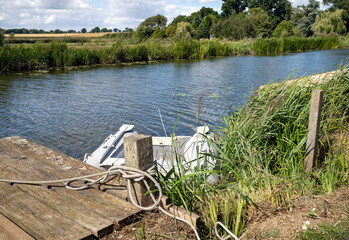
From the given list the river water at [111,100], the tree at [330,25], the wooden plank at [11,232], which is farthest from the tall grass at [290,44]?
the wooden plank at [11,232]

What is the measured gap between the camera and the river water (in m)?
6.56

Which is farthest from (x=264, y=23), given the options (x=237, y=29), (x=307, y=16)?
(x=307, y=16)

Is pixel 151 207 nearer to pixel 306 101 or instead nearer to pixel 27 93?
pixel 306 101

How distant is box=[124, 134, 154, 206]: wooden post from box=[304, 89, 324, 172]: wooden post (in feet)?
5.83

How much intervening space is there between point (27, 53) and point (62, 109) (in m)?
7.60

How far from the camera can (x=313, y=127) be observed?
9.89 ft

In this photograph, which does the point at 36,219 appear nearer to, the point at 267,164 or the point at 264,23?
the point at 267,164

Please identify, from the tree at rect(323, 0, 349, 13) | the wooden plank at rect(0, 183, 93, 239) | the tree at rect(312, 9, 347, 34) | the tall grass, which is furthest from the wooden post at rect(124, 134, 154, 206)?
the tree at rect(323, 0, 349, 13)

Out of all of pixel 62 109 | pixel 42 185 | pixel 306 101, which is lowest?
pixel 62 109

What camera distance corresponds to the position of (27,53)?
14445mm

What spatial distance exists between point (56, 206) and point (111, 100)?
742 centimetres

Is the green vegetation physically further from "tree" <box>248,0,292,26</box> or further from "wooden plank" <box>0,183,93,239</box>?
"tree" <box>248,0,292,26</box>

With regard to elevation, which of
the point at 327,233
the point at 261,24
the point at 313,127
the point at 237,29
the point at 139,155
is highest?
the point at 261,24

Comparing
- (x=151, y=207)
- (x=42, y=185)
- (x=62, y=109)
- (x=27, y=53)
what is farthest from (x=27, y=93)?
(x=151, y=207)
